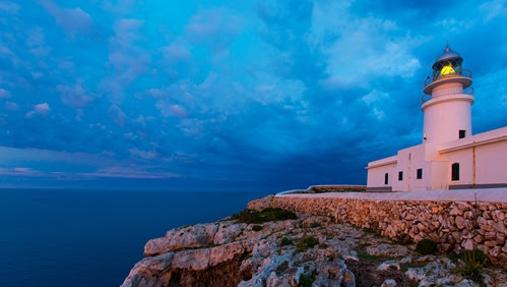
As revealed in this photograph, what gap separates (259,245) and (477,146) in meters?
17.1

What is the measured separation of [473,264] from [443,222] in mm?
3108

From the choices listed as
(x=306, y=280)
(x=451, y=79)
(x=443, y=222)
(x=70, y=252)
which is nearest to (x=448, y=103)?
(x=451, y=79)

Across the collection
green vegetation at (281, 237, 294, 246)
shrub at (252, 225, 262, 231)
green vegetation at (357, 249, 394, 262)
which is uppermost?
green vegetation at (357, 249, 394, 262)

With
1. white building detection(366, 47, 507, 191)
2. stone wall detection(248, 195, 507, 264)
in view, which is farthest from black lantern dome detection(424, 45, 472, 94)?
stone wall detection(248, 195, 507, 264)

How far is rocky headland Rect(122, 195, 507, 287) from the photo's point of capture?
1006cm

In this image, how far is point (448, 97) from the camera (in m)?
27.5

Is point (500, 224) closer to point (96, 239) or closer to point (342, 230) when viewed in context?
point (342, 230)

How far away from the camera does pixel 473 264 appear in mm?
9516

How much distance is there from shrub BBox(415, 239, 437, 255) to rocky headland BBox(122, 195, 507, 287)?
0.13 feet

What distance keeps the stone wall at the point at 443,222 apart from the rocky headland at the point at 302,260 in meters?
0.49

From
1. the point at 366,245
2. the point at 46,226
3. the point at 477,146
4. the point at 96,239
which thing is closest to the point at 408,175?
the point at 477,146

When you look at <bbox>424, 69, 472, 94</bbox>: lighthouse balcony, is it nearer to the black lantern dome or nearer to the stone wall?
the black lantern dome

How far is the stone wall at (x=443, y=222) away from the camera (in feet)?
34.2

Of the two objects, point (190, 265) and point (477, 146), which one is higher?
point (477, 146)
